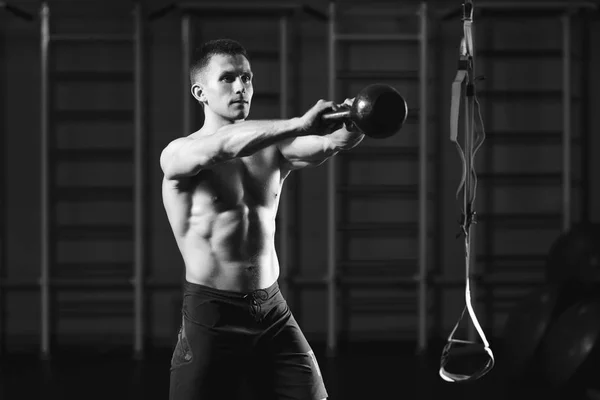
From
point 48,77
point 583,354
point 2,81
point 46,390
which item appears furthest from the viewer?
point 2,81

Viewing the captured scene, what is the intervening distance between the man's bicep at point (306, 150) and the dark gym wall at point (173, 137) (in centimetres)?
320

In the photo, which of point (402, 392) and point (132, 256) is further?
point (132, 256)

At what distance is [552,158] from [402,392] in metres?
2.33

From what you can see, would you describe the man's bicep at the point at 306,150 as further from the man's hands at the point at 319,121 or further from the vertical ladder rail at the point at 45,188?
the vertical ladder rail at the point at 45,188

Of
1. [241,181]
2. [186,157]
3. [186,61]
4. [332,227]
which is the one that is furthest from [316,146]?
[186,61]

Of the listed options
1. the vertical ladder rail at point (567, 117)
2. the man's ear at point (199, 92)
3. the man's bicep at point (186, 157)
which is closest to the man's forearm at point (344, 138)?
the man's bicep at point (186, 157)

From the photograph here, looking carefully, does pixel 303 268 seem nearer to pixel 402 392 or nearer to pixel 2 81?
pixel 402 392

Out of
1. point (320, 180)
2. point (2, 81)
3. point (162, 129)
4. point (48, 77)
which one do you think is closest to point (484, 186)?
point (320, 180)

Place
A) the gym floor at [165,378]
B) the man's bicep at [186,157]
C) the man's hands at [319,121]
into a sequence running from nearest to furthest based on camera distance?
the man's hands at [319,121], the man's bicep at [186,157], the gym floor at [165,378]

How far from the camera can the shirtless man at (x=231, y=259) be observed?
206 cm

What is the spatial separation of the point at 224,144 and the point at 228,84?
324mm

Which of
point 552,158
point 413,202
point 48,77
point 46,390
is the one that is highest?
point 48,77

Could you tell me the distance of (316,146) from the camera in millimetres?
2068

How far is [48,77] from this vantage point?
16.3 ft
